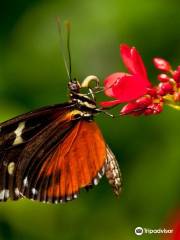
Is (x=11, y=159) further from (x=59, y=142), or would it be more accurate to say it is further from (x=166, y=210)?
(x=166, y=210)

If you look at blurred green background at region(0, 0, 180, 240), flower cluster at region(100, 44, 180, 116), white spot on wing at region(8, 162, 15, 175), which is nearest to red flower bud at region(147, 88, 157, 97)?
flower cluster at region(100, 44, 180, 116)

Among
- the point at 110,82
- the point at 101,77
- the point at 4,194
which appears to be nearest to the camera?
the point at 110,82

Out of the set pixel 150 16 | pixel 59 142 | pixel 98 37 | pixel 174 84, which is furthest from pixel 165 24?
pixel 174 84

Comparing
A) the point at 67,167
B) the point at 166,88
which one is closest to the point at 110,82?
the point at 166,88

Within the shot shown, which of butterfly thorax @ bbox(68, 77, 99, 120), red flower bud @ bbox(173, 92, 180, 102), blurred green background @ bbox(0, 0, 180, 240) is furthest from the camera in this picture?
blurred green background @ bbox(0, 0, 180, 240)

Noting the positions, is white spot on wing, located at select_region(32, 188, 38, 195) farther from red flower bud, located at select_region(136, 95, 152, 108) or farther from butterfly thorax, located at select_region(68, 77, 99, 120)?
red flower bud, located at select_region(136, 95, 152, 108)

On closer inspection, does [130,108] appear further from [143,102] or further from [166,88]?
[166,88]

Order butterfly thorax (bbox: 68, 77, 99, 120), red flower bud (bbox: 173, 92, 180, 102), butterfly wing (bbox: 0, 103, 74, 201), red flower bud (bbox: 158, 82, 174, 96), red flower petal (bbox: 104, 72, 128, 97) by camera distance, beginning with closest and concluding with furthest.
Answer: red flower bud (bbox: 173, 92, 180, 102)
red flower bud (bbox: 158, 82, 174, 96)
red flower petal (bbox: 104, 72, 128, 97)
butterfly wing (bbox: 0, 103, 74, 201)
butterfly thorax (bbox: 68, 77, 99, 120)
